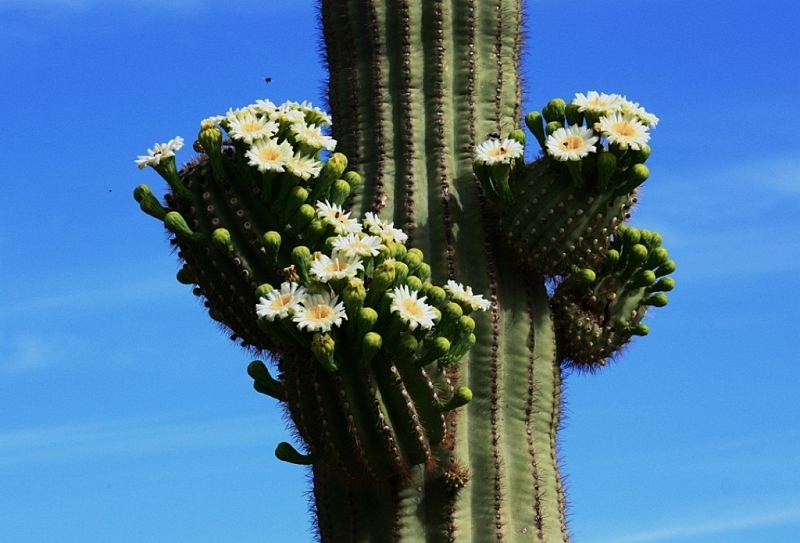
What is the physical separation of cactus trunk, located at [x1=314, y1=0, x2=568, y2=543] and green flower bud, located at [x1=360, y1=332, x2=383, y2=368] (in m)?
0.90

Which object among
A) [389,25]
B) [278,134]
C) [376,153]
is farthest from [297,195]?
[389,25]

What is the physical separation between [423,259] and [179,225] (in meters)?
1.43

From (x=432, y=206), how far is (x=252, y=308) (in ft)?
4.17

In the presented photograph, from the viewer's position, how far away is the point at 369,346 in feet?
19.9

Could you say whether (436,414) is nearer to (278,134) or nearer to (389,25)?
(278,134)

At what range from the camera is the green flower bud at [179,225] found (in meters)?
6.70

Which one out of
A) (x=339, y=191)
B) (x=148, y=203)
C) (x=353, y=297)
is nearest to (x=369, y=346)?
(x=353, y=297)

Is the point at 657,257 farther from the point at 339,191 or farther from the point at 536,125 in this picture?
the point at 339,191

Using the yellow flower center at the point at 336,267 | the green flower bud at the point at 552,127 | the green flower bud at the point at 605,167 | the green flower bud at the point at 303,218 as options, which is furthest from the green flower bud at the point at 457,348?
the green flower bud at the point at 552,127

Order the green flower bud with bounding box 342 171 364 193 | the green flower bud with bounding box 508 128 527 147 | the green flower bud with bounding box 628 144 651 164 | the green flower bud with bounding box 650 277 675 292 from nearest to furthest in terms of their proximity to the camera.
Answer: the green flower bud with bounding box 628 144 651 164
the green flower bud with bounding box 342 171 364 193
the green flower bud with bounding box 508 128 527 147
the green flower bud with bounding box 650 277 675 292

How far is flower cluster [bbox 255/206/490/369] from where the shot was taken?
6113mm

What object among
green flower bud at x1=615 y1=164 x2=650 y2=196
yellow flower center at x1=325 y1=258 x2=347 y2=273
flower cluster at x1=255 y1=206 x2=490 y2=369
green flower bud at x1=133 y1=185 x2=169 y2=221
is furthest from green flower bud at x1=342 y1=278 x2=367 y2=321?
green flower bud at x1=615 y1=164 x2=650 y2=196

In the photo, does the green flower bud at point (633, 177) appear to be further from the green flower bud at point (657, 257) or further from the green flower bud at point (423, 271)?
the green flower bud at point (423, 271)

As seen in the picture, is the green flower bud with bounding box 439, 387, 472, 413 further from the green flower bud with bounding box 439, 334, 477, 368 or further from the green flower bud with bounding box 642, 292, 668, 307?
the green flower bud with bounding box 642, 292, 668, 307
